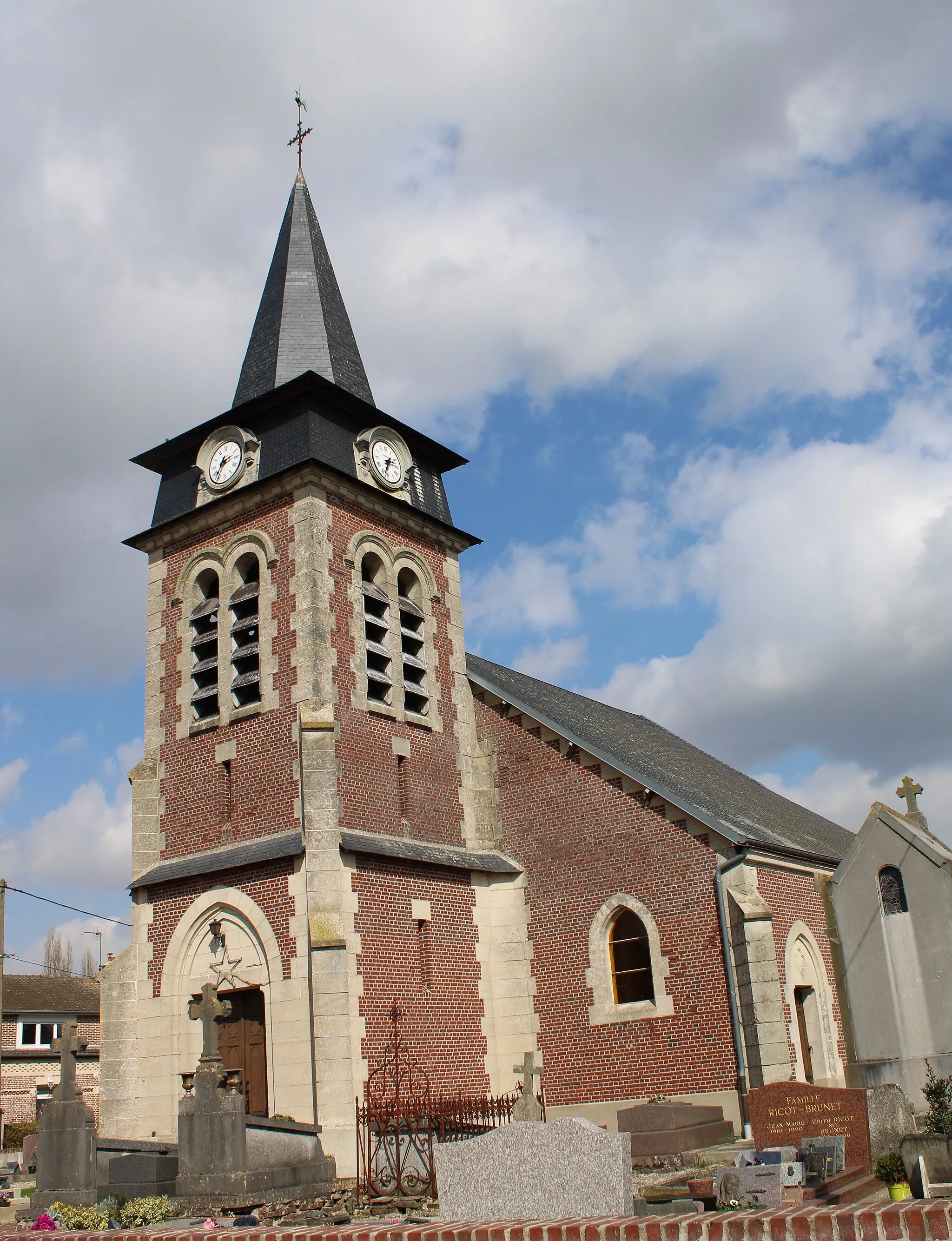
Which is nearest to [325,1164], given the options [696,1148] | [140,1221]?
[140,1221]

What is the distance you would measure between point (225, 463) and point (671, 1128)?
12.7 meters

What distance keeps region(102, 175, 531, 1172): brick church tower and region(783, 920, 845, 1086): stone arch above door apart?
14.0 ft

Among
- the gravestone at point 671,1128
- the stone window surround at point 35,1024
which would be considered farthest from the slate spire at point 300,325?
the stone window surround at point 35,1024

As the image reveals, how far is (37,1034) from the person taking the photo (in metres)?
39.8

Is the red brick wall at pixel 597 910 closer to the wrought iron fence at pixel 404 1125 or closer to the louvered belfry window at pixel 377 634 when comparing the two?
the wrought iron fence at pixel 404 1125

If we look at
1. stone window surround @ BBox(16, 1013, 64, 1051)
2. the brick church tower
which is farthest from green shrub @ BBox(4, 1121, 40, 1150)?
the brick church tower

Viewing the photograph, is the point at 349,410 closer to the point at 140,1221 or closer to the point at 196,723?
the point at 196,723

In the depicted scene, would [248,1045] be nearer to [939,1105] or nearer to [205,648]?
[205,648]

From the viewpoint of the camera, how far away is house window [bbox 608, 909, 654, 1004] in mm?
17516

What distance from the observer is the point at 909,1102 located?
39.9ft

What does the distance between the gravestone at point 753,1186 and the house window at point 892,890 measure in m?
5.65

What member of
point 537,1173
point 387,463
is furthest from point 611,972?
point 387,463

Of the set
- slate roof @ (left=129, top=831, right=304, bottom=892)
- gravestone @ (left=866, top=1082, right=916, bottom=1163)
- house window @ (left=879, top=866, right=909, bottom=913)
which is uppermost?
slate roof @ (left=129, top=831, right=304, bottom=892)

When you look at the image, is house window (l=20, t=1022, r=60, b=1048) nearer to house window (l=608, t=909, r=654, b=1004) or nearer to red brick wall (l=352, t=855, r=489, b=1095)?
red brick wall (l=352, t=855, r=489, b=1095)
